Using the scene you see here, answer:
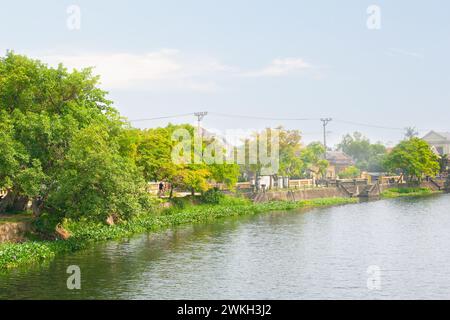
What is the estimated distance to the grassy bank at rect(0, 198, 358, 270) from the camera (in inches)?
1359

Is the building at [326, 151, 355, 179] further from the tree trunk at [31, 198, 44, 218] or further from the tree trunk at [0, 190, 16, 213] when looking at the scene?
the tree trunk at [31, 198, 44, 218]

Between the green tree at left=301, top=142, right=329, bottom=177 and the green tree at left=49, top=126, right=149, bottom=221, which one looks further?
the green tree at left=301, top=142, right=329, bottom=177

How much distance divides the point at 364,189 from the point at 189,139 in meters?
42.2

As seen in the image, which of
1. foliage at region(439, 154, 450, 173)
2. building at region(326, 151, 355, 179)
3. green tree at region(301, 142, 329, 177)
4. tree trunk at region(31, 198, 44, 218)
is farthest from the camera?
building at region(326, 151, 355, 179)

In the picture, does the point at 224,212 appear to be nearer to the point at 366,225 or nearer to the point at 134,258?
the point at 366,225

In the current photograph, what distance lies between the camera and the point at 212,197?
66.9 meters

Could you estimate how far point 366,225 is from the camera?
54031 mm

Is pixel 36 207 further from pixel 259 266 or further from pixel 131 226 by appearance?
pixel 259 266

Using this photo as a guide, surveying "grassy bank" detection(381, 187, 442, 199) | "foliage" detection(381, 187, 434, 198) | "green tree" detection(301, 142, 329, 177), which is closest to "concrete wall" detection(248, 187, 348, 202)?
"grassy bank" detection(381, 187, 442, 199)

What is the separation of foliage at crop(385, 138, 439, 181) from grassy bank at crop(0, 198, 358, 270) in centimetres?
2737

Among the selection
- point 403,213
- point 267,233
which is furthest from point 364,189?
point 267,233

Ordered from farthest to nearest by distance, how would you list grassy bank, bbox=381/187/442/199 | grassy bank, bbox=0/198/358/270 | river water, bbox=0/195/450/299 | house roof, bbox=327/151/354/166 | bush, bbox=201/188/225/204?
1. house roof, bbox=327/151/354/166
2. grassy bank, bbox=381/187/442/199
3. bush, bbox=201/188/225/204
4. grassy bank, bbox=0/198/358/270
5. river water, bbox=0/195/450/299

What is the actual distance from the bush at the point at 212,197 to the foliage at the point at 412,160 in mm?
48993

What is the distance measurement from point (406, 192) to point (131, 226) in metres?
67.5
